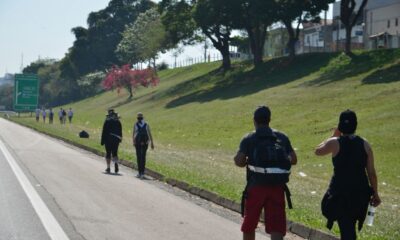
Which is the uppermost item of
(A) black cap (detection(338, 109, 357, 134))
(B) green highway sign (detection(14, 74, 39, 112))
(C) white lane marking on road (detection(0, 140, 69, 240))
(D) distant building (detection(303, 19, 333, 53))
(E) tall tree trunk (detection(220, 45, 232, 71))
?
(D) distant building (detection(303, 19, 333, 53))

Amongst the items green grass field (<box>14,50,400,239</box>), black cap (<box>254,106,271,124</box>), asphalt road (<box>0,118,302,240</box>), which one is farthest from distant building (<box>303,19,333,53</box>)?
black cap (<box>254,106,271,124</box>)

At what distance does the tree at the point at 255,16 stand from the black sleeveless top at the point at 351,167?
51584mm

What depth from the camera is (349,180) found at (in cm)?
711

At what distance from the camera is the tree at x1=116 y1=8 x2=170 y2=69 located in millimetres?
91125

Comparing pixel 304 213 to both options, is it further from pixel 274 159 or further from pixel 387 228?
pixel 274 159

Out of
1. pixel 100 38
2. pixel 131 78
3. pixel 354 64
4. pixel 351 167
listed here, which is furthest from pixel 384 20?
pixel 351 167

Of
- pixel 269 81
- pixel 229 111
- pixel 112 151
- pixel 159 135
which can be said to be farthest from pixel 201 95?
pixel 112 151

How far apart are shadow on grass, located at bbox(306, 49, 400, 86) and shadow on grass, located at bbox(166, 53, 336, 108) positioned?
2148 mm

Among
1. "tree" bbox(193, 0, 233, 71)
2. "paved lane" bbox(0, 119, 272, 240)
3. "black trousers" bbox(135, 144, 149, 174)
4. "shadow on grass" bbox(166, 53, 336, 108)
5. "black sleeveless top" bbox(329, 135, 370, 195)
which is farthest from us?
"tree" bbox(193, 0, 233, 71)

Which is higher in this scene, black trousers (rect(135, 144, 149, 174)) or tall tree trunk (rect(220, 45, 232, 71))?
tall tree trunk (rect(220, 45, 232, 71))

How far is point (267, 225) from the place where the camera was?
24.0 feet

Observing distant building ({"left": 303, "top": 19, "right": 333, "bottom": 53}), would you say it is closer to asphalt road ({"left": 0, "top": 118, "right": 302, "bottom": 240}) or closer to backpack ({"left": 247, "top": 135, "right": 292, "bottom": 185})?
asphalt road ({"left": 0, "top": 118, "right": 302, "bottom": 240})

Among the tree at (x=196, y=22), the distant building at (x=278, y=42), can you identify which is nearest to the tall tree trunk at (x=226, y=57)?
the tree at (x=196, y=22)

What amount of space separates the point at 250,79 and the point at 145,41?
36.5m
